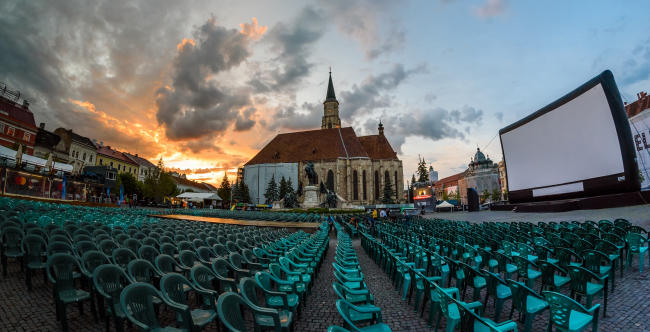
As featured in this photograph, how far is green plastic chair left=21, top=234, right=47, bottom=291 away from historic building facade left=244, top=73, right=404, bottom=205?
44238 millimetres

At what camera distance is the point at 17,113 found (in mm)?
32688

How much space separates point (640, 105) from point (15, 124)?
7930 centimetres

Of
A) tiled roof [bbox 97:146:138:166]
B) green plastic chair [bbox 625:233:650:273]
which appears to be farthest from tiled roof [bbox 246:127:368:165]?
green plastic chair [bbox 625:233:650:273]

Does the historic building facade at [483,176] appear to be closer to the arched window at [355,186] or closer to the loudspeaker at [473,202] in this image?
the arched window at [355,186]

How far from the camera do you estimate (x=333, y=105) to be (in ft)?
211

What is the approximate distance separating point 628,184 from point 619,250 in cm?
1601

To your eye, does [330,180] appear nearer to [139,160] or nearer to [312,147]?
[312,147]

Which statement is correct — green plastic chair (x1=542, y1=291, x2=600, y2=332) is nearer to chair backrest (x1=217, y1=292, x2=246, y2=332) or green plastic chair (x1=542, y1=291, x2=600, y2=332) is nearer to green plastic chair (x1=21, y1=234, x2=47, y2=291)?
chair backrest (x1=217, y1=292, x2=246, y2=332)

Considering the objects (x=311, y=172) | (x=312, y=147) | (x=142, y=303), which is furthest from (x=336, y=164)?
(x=142, y=303)

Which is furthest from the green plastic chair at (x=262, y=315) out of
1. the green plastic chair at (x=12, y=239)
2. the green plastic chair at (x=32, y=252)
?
the green plastic chair at (x=12, y=239)

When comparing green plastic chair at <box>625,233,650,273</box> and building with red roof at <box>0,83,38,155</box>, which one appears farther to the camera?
building with red roof at <box>0,83,38,155</box>

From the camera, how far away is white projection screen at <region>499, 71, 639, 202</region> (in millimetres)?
16422

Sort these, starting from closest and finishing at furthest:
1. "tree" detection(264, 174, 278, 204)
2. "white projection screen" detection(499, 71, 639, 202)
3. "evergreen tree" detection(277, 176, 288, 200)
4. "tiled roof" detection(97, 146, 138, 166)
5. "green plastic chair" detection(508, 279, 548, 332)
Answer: "green plastic chair" detection(508, 279, 548, 332) < "white projection screen" detection(499, 71, 639, 202) < "evergreen tree" detection(277, 176, 288, 200) < "tree" detection(264, 174, 278, 204) < "tiled roof" detection(97, 146, 138, 166)

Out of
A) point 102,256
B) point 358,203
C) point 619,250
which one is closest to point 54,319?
point 102,256
